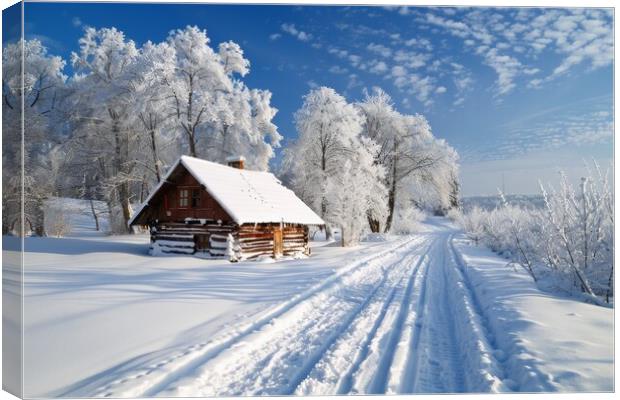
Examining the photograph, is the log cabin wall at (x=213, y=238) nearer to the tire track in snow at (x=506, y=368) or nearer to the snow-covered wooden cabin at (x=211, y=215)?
the snow-covered wooden cabin at (x=211, y=215)

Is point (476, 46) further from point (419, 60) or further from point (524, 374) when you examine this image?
point (524, 374)

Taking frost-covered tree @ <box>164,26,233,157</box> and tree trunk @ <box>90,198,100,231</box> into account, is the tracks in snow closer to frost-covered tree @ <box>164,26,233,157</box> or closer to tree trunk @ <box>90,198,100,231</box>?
frost-covered tree @ <box>164,26,233,157</box>

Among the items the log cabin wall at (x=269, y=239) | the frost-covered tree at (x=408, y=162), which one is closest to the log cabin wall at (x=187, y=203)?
→ the log cabin wall at (x=269, y=239)

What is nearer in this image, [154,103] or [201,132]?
[154,103]

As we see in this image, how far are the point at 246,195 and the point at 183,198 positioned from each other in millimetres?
2851

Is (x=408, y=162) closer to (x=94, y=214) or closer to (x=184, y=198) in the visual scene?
(x=184, y=198)

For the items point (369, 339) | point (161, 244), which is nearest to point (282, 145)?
point (161, 244)

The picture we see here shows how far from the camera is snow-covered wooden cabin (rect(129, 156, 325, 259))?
14.5 m

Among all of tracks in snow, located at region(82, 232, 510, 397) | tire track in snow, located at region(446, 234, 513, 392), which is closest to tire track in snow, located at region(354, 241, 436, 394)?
tracks in snow, located at region(82, 232, 510, 397)

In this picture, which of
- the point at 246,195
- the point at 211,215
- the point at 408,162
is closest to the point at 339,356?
the point at 211,215

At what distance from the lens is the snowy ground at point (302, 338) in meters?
4.00

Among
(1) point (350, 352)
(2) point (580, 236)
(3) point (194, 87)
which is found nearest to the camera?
(1) point (350, 352)

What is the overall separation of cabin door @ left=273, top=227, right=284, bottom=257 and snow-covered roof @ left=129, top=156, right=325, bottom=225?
2.49 feet

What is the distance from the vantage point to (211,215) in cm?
1484
